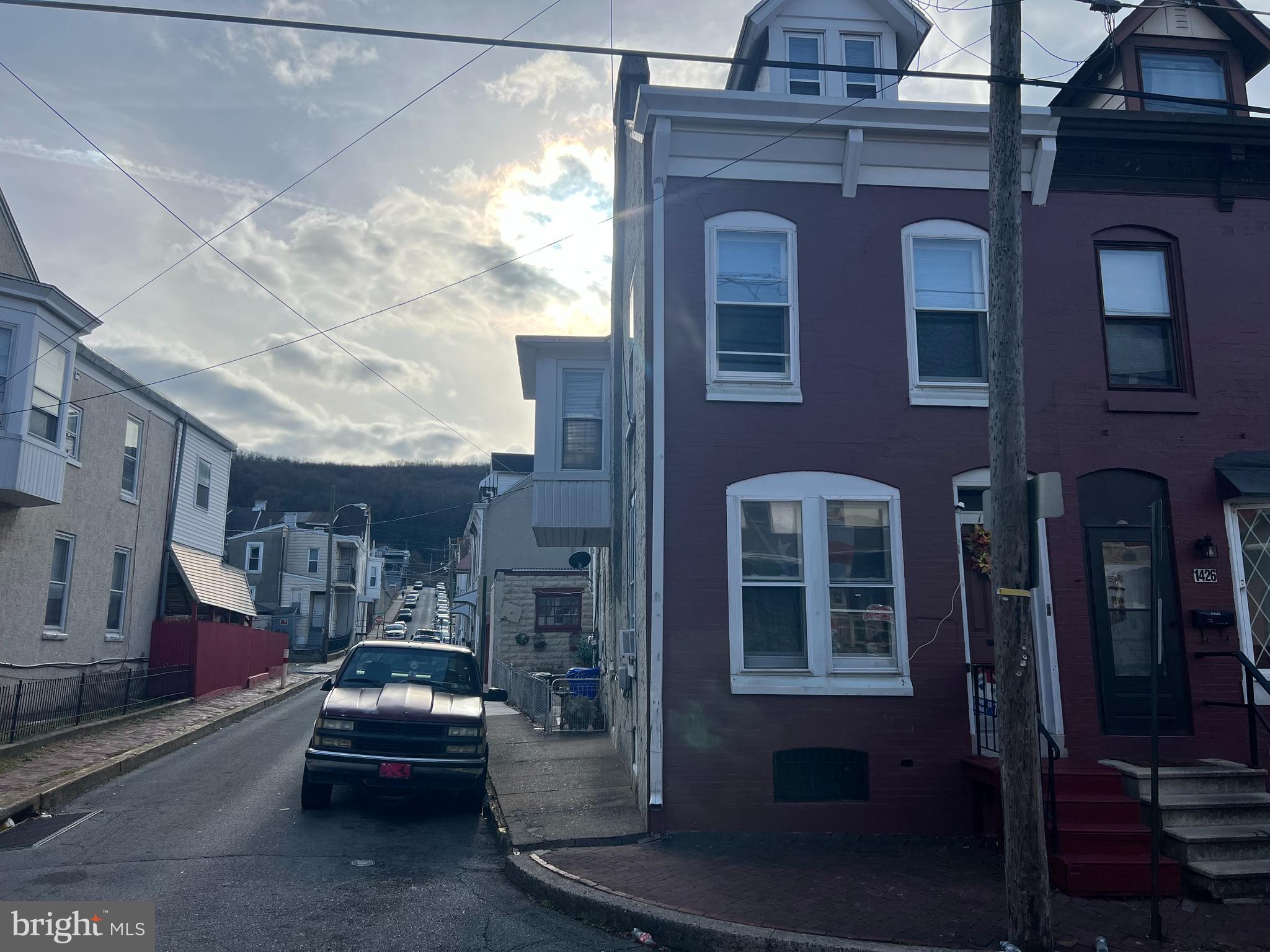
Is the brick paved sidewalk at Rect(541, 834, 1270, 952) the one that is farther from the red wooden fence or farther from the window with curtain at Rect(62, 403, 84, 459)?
the red wooden fence

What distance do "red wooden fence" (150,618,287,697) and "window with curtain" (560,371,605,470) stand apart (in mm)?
12055

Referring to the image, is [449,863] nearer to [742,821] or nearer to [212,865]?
[212,865]

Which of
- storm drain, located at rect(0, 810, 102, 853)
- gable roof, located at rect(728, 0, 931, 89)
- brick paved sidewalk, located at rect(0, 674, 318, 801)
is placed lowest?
storm drain, located at rect(0, 810, 102, 853)

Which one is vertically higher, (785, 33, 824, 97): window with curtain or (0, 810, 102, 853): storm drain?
(785, 33, 824, 97): window with curtain

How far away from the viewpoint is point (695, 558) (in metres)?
9.31

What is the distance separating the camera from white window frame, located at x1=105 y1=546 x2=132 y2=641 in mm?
20141

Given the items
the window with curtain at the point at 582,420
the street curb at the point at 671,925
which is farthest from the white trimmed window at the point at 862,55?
the street curb at the point at 671,925

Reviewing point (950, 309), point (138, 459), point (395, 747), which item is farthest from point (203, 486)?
point (950, 309)

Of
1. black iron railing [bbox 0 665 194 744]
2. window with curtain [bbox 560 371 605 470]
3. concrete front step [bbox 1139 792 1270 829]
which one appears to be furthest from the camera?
window with curtain [bbox 560 371 605 470]

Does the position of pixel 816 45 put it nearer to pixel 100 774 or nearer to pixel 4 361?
pixel 100 774

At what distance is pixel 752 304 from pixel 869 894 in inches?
228

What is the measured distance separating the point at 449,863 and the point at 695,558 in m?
3.56

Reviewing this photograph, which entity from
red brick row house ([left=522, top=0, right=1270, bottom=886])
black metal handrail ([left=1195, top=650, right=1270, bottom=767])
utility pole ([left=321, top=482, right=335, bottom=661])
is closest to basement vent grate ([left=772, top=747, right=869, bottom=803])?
red brick row house ([left=522, top=0, right=1270, bottom=886])

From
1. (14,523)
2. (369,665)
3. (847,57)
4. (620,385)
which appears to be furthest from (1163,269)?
(14,523)
